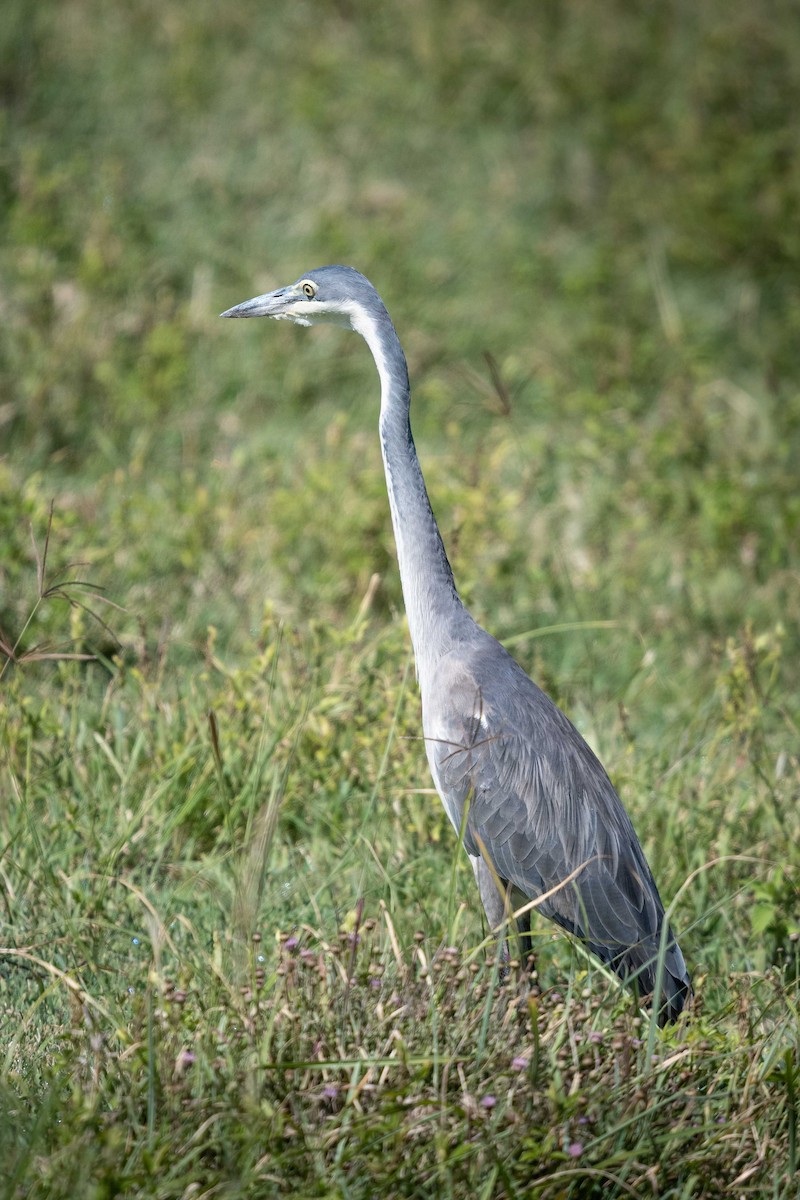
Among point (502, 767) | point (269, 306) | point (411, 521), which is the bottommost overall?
point (502, 767)

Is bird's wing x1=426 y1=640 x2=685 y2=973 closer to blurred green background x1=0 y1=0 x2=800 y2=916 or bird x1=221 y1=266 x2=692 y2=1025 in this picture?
bird x1=221 y1=266 x2=692 y2=1025

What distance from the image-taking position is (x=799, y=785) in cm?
433

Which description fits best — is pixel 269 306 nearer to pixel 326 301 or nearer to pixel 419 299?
pixel 326 301

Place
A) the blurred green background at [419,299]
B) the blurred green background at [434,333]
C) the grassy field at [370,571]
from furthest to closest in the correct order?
the blurred green background at [419,299] → the blurred green background at [434,333] → the grassy field at [370,571]

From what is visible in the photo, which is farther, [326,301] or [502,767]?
[326,301]

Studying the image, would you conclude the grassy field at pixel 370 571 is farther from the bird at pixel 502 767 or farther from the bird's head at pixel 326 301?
the bird's head at pixel 326 301

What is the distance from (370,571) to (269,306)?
179 cm

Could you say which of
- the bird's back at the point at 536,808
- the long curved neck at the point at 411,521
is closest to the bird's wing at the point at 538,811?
the bird's back at the point at 536,808

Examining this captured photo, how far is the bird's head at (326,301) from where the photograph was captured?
3.59m

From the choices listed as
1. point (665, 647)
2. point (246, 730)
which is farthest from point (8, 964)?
point (665, 647)

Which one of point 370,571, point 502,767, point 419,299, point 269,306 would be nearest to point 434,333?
→ point 419,299

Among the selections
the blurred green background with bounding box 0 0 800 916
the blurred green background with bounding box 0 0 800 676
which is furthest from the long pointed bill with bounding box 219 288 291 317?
the blurred green background with bounding box 0 0 800 676

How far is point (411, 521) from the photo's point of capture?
11.5 feet

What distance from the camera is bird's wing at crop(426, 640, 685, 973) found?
340 centimetres
